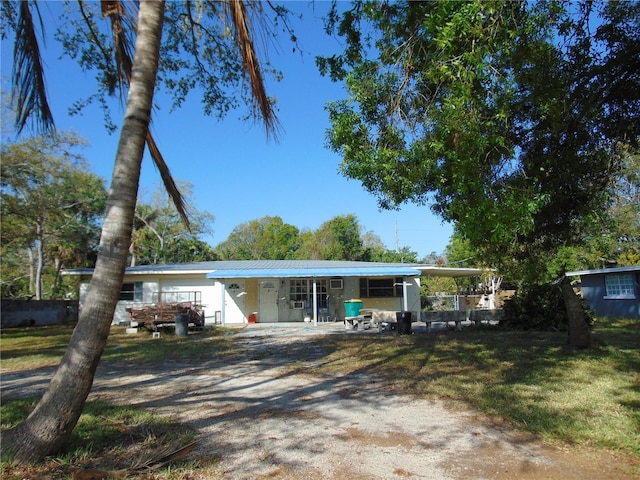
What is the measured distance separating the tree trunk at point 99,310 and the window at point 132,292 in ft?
60.0


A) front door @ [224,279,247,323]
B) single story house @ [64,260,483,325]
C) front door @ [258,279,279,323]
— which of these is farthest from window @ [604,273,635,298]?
front door @ [224,279,247,323]

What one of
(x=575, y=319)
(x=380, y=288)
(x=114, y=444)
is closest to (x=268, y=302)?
(x=380, y=288)

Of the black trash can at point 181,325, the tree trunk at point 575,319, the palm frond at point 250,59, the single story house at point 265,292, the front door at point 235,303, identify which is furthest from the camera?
the front door at point 235,303

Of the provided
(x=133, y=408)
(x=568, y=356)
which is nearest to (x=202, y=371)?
(x=133, y=408)

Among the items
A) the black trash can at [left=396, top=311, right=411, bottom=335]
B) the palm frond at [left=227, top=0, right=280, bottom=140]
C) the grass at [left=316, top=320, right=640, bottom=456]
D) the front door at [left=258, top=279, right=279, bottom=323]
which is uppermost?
the palm frond at [left=227, top=0, right=280, bottom=140]

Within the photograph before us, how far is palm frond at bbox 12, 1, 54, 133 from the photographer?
363 centimetres

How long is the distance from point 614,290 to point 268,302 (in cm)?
1687

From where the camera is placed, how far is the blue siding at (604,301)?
2014 centimetres

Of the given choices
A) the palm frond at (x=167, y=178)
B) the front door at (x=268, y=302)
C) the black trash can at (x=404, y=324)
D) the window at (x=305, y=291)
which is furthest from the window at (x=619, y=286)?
the palm frond at (x=167, y=178)

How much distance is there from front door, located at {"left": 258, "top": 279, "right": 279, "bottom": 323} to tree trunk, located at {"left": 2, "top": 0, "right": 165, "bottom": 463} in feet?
58.2

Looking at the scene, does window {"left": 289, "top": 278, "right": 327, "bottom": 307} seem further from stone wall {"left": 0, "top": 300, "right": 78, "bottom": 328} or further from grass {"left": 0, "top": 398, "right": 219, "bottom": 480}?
grass {"left": 0, "top": 398, "right": 219, "bottom": 480}

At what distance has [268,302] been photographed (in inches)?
843

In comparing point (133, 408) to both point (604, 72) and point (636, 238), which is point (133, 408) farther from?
point (636, 238)

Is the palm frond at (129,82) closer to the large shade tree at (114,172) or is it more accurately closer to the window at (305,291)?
the large shade tree at (114,172)
